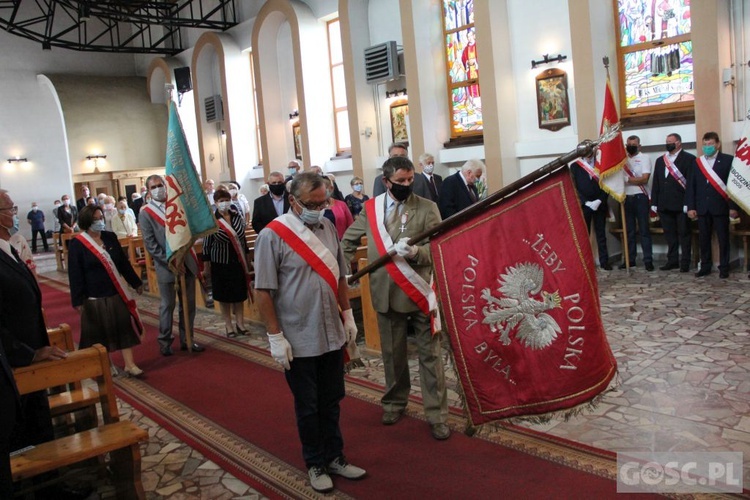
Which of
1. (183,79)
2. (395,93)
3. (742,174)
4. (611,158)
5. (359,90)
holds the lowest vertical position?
(742,174)

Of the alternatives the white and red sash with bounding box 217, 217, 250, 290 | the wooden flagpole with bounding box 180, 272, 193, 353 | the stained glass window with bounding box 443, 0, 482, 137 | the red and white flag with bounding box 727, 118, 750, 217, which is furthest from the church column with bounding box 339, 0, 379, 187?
the red and white flag with bounding box 727, 118, 750, 217

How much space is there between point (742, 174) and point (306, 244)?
5.65 metres

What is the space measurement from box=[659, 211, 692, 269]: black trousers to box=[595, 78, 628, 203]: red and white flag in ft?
1.98

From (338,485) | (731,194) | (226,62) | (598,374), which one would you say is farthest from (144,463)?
(226,62)

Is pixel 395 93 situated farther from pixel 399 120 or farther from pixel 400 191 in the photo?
pixel 400 191

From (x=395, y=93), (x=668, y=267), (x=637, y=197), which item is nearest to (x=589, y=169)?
(x=637, y=197)

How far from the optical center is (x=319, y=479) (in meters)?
3.49

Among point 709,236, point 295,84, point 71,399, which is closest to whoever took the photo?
point 71,399

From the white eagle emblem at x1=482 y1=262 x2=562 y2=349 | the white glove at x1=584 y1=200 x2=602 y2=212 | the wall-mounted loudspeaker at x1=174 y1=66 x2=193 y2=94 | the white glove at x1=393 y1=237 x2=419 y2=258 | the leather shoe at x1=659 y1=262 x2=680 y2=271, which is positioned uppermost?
the wall-mounted loudspeaker at x1=174 y1=66 x2=193 y2=94

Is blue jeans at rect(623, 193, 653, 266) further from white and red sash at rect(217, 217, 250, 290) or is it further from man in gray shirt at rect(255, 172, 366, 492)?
man in gray shirt at rect(255, 172, 366, 492)

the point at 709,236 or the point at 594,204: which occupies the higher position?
the point at 594,204

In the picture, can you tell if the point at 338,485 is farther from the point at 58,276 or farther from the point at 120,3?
the point at 120,3

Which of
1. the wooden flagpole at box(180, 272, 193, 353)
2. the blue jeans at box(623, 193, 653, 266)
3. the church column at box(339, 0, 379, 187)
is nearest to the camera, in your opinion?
the wooden flagpole at box(180, 272, 193, 353)

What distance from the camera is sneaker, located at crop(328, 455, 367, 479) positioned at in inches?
142
